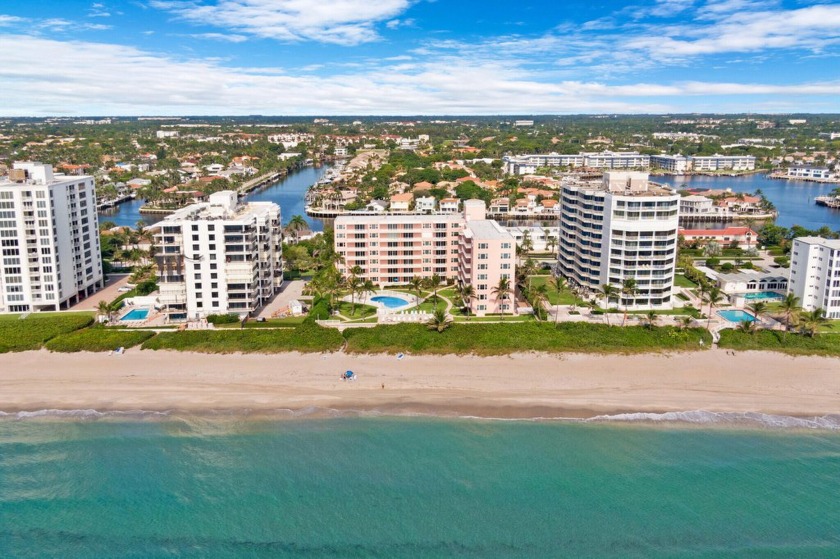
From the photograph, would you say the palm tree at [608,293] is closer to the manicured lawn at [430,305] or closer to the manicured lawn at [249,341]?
the manicured lawn at [430,305]

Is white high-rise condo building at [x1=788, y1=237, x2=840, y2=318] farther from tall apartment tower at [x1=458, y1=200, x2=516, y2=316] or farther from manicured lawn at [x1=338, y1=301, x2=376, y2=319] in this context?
manicured lawn at [x1=338, y1=301, x2=376, y2=319]

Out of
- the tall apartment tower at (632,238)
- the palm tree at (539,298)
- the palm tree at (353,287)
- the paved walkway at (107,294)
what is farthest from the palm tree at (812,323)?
the paved walkway at (107,294)

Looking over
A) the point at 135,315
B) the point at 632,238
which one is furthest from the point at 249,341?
the point at 632,238

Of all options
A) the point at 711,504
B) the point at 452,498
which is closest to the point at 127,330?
the point at 452,498

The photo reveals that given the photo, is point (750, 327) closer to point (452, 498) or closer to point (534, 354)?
point (534, 354)

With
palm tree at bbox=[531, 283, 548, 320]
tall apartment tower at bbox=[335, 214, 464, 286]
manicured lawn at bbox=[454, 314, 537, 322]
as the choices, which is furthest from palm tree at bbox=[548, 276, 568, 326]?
tall apartment tower at bbox=[335, 214, 464, 286]

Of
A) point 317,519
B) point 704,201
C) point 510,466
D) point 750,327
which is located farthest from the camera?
point 704,201
